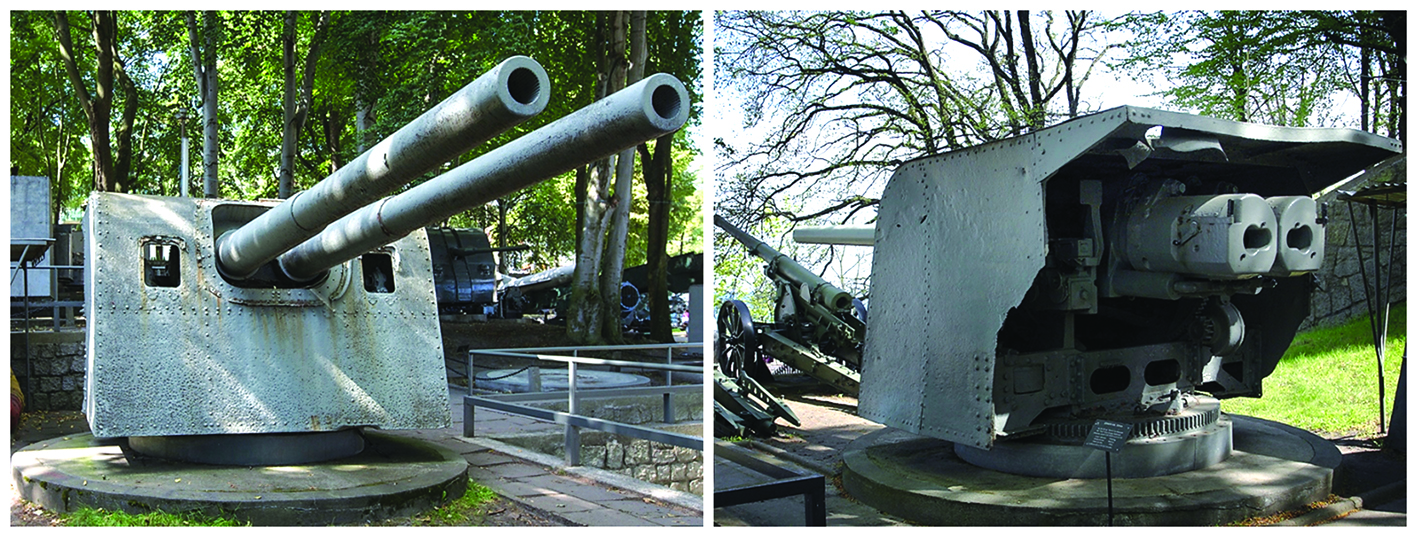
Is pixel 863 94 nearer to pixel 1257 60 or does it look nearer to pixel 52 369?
pixel 1257 60

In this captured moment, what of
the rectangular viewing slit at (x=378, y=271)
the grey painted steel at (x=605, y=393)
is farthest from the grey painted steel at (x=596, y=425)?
the rectangular viewing slit at (x=378, y=271)

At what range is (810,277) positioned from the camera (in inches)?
336

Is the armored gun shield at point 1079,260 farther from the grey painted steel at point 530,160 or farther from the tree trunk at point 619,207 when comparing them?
the tree trunk at point 619,207

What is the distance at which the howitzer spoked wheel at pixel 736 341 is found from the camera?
27.6ft

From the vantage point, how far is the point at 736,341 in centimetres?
844

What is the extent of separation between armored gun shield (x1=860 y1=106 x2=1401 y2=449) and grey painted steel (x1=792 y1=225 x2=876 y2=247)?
221 cm

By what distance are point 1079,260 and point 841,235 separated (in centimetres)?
308

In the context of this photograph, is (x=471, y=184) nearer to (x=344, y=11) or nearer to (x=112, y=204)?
(x=112, y=204)

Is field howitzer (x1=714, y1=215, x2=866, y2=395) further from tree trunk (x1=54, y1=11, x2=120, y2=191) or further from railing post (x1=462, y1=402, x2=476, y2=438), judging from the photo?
tree trunk (x1=54, y1=11, x2=120, y2=191)

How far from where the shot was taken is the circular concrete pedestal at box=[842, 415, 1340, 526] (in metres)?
3.79

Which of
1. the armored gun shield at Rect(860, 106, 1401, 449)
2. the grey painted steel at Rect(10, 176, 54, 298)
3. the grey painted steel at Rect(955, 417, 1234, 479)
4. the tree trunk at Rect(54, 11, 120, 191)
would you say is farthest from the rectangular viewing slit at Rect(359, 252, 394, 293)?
the tree trunk at Rect(54, 11, 120, 191)

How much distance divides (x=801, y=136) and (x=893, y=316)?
4103 millimetres

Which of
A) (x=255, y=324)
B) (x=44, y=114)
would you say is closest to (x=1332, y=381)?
(x=255, y=324)
